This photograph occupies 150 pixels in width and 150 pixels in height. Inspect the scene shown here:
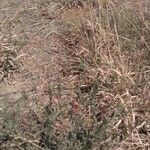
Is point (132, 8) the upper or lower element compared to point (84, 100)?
upper

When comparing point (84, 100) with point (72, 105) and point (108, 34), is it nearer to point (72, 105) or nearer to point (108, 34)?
point (72, 105)

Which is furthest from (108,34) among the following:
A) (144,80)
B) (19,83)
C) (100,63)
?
(19,83)

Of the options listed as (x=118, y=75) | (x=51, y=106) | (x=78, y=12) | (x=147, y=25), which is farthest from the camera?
(x=78, y=12)

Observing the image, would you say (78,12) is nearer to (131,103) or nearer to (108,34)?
(108,34)

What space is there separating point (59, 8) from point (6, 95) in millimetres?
1150

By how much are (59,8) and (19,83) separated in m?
0.98

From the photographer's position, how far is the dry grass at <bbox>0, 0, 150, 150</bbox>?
2.66m

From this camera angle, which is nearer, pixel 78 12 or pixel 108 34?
pixel 108 34

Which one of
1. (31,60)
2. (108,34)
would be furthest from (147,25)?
(31,60)

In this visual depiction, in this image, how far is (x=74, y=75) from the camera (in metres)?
3.32

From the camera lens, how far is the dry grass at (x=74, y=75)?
2.66 m

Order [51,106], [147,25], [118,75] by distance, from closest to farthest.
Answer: [51,106], [118,75], [147,25]

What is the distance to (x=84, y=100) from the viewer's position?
296 cm

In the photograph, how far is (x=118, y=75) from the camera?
3.04 m
